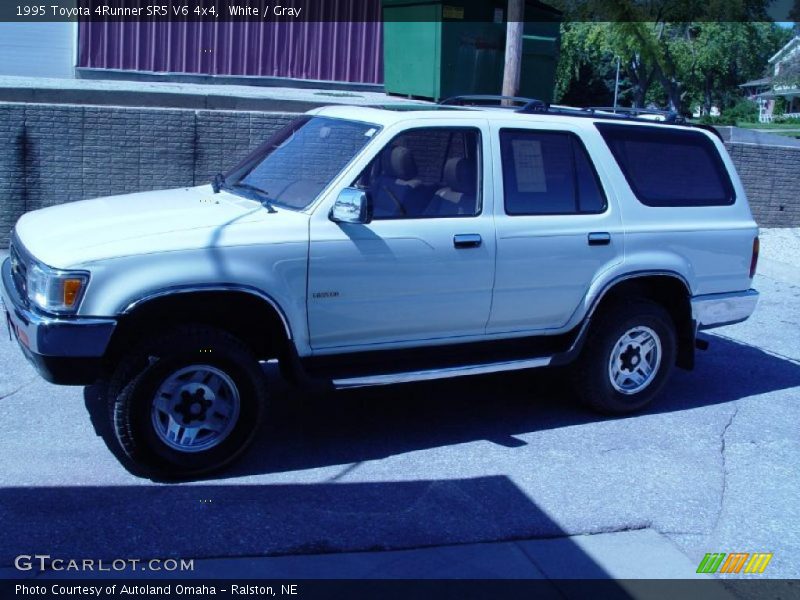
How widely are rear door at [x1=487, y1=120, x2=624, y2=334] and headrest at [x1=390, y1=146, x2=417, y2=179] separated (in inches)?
21.5

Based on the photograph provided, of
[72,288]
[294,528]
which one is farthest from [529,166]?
[72,288]

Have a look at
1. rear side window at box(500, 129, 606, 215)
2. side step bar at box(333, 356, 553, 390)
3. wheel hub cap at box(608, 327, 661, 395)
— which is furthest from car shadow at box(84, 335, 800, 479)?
rear side window at box(500, 129, 606, 215)

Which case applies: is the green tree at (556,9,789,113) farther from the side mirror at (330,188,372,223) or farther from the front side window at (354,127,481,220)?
the side mirror at (330,188,372,223)

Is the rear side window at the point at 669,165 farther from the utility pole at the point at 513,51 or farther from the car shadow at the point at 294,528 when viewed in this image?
the utility pole at the point at 513,51

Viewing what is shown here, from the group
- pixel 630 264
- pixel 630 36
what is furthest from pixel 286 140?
pixel 630 36

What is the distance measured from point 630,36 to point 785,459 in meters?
22.5

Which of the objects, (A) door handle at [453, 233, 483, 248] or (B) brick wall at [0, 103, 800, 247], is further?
(B) brick wall at [0, 103, 800, 247]

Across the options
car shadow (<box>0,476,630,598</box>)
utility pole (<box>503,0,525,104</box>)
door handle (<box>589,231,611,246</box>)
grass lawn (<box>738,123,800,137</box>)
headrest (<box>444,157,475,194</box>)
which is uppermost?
utility pole (<box>503,0,525,104</box>)

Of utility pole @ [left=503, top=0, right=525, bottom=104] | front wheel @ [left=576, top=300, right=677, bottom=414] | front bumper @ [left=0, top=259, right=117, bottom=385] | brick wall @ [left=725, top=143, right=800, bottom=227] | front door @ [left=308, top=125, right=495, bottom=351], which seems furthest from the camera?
brick wall @ [left=725, top=143, right=800, bottom=227]

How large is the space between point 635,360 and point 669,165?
4.49ft

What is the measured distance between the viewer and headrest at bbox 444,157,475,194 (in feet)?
19.1

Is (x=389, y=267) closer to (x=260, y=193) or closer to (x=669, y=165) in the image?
(x=260, y=193)

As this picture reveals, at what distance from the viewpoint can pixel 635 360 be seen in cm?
654

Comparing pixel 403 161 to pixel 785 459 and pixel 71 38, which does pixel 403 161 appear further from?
pixel 71 38
